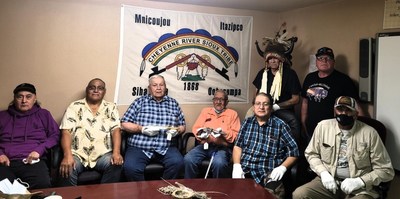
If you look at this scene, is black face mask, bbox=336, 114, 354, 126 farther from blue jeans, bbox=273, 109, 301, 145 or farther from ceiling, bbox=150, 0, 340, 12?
ceiling, bbox=150, 0, 340, 12

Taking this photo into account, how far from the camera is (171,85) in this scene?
12.9ft

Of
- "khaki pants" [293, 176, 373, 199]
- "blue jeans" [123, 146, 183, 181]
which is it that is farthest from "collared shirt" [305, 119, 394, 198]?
"blue jeans" [123, 146, 183, 181]

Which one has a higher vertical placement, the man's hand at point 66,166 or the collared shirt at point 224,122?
the collared shirt at point 224,122

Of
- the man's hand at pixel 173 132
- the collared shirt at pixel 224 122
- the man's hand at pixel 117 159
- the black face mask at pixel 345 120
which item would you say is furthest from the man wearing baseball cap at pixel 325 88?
the man's hand at pixel 117 159

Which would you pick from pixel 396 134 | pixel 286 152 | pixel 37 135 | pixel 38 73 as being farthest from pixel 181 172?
pixel 396 134

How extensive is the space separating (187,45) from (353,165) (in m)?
2.23

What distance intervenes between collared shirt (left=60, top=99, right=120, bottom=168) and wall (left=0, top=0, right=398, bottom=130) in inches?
15.2

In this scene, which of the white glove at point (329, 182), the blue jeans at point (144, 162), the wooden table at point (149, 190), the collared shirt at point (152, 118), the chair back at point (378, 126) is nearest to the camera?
the wooden table at point (149, 190)

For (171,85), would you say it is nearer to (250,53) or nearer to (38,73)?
(250,53)

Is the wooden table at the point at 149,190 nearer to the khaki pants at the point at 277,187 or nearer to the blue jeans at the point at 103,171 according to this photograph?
the khaki pants at the point at 277,187

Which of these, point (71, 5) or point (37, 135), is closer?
point (37, 135)

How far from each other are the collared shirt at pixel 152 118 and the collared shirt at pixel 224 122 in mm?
232

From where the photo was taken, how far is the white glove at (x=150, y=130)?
10.8 feet

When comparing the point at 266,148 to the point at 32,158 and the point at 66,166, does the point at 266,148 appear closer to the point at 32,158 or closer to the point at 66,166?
the point at 66,166
